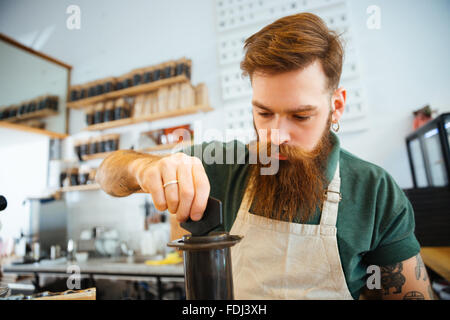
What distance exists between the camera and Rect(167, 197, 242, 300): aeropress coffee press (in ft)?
1.25

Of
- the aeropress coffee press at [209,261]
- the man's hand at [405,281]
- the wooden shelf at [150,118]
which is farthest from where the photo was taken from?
the wooden shelf at [150,118]

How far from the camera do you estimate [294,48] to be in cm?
80

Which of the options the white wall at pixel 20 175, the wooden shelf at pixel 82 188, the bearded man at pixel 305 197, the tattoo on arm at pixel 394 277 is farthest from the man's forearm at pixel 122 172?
the white wall at pixel 20 175

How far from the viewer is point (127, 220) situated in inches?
124

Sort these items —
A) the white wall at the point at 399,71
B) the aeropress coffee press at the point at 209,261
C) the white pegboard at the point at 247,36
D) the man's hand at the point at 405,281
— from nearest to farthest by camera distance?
1. the aeropress coffee press at the point at 209,261
2. the man's hand at the point at 405,281
3. the white wall at the point at 399,71
4. the white pegboard at the point at 247,36

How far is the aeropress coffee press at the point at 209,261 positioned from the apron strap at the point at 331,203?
56cm

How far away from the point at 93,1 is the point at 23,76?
2.72m

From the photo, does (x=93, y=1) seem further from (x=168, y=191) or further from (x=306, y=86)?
(x=168, y=191)

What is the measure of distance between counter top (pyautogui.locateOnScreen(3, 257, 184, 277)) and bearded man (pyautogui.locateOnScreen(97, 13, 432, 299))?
1460 mm

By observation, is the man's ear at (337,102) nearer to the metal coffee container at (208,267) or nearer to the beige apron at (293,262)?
the beige apron at (293,262)

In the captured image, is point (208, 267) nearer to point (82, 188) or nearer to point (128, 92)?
point (128, 92)

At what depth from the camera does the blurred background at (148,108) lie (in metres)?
2.17

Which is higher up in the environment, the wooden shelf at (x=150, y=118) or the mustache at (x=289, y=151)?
the wooden shelf at (x=150, y=118)

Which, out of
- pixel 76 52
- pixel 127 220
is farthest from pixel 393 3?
pixel 76 52
